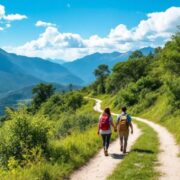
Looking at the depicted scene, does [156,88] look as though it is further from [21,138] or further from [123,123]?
[21,138]

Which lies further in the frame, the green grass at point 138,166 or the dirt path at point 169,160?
the dirt path at point 169,160

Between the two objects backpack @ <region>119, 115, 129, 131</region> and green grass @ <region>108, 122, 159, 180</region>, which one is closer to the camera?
green grass @ <region>108, 122, 159, 180</region>

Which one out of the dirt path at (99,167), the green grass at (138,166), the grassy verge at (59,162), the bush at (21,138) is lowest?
the dirt path at (99,167)

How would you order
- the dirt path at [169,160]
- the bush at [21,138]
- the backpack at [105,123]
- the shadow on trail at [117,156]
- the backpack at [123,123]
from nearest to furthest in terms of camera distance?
the dirt path at [169,160], the bush at [21,138], the shadow on trail at [117,156], the backpack at [105,123], the backpack at [123,123]

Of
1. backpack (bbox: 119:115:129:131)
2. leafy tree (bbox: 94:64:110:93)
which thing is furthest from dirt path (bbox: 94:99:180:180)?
leafy tree (bbox: 94:64:110:93)

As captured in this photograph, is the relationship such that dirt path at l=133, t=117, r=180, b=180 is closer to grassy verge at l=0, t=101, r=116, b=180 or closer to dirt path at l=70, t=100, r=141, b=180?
dirt path at l=70, t=100, r=141, b=180

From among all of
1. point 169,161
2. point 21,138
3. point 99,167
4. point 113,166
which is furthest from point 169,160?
point 21,138

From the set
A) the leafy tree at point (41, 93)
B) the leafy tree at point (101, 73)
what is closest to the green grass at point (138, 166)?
the leafy tree at point (101, 73)

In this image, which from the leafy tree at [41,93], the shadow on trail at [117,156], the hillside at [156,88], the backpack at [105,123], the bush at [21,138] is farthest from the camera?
the leafy tree at [41,93]

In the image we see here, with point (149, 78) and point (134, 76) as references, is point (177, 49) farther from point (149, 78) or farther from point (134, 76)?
point (134, 76)

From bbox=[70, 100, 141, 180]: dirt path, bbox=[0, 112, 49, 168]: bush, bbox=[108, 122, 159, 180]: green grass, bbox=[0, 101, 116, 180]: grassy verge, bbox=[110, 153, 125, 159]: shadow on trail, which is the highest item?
bbox=[0, 112, 49, 168]: bush

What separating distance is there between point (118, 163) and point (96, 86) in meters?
146

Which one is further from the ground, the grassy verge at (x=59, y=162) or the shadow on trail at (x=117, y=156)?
the grassy verge at (x=59, y=162)

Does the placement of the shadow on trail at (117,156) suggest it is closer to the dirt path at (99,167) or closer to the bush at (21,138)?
the dirt path at (99,167)
